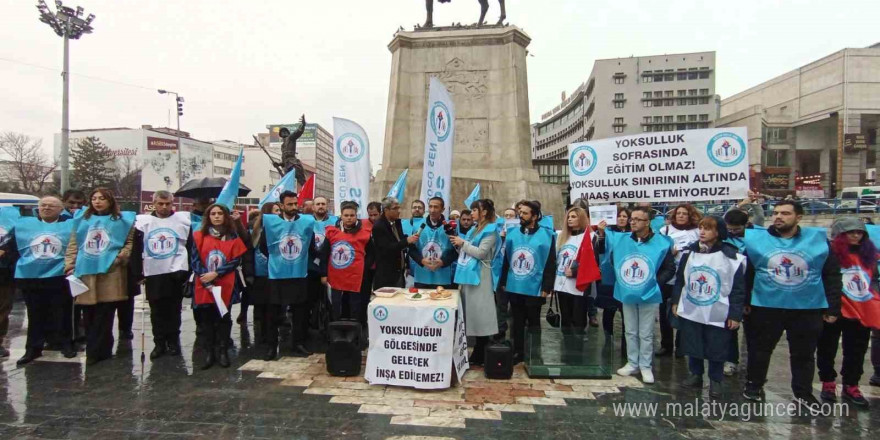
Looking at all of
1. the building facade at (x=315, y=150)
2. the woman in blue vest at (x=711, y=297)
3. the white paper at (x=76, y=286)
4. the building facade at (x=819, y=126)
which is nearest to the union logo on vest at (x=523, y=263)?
the woman in blue vest at (x=711, y=297)

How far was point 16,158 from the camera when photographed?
44438mm

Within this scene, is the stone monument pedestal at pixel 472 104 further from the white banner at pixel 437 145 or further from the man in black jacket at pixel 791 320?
the man in black jacket at pixel 791 320

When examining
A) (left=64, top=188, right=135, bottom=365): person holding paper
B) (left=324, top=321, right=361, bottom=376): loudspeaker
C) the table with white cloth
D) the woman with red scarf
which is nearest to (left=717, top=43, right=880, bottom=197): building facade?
the woman with red scarf

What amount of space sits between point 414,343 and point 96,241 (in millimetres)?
4041

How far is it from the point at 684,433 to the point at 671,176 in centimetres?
419

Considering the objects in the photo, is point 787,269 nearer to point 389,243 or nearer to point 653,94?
point 389,243

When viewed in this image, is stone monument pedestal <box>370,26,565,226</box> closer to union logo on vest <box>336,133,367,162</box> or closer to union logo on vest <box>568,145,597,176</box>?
union logo on vest <box>336,133,367,162</box>

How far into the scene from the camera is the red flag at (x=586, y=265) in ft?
18.2

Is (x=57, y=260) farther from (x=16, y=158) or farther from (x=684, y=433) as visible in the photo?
(x=16, y=158)

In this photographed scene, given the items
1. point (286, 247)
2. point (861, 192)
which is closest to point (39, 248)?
point (286, 247)

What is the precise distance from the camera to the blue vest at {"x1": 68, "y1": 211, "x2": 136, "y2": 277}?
18.5 ft

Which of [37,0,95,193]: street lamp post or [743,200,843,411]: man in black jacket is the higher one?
[37,0,95,193]: street lamp post

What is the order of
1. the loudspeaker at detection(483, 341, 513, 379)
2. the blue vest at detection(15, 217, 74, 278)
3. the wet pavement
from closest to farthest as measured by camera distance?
the wet pavement, the loudspeaker at detection(483, 341, 513, 379), the blue vest at detection(15, 217, 74, 278)

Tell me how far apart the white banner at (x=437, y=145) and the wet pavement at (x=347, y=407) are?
9.82ft
